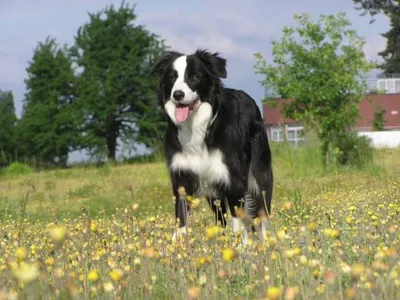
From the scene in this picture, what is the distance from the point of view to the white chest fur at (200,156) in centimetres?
602

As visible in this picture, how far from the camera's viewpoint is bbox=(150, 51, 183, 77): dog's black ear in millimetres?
6203

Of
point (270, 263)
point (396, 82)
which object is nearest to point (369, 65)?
point (396, 82)

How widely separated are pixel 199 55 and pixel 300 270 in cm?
390

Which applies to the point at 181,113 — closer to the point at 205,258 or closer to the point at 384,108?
the point at 205,258

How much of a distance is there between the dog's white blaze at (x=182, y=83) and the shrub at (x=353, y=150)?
1203 centimetres

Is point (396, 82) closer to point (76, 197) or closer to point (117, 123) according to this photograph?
point (117, 123)

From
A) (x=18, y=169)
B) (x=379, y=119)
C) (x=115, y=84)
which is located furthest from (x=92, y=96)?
(x=379, y=119)

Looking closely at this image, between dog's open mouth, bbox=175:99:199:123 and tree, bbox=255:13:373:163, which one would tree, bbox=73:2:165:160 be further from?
dog's open mouth, bbox=175:99:199:123

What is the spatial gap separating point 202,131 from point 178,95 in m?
0.51

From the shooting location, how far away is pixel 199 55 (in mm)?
6285

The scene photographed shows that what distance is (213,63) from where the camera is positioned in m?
6.25

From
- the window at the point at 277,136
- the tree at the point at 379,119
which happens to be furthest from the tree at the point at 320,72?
the tree at the point at 379,119

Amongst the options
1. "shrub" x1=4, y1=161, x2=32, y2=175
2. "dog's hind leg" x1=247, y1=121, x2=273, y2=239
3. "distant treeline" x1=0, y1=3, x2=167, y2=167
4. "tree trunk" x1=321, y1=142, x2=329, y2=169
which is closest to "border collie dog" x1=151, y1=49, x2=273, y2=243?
"dog's hind leg" x1=247, y1=121, x2=273, y2=239

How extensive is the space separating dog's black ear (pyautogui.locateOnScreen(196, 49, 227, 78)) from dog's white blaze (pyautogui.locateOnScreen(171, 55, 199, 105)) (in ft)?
0.62
